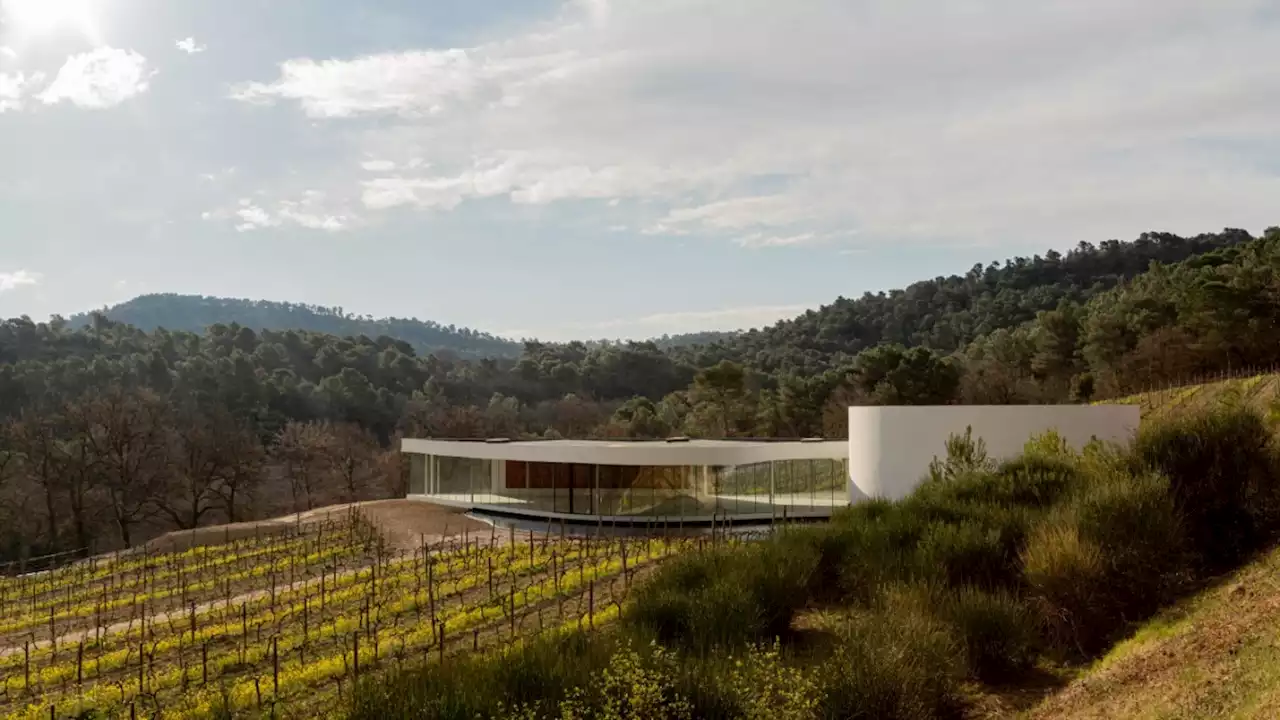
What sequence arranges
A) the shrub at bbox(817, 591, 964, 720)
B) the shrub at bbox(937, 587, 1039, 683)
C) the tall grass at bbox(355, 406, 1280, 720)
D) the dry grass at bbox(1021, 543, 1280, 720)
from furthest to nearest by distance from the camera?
the shrub at bbox(937, 587, 1039, 683), the shrub at bbox(817, 591, 964, 720), the tall grass at bbox(355, 406, 1280, 720), the dry grass at bbox(1021, 543, 1280, 720)

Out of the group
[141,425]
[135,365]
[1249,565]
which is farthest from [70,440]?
[1249,565]

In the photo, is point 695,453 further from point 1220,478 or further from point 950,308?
point 950,308

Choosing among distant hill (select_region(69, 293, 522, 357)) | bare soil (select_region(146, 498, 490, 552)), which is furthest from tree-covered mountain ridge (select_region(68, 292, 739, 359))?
bare soil (select_region(146, 498, 490, 552))

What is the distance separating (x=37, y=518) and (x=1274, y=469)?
114 feet

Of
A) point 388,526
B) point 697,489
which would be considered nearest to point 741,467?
point 697,489

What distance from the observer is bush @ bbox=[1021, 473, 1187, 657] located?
7.99 meters

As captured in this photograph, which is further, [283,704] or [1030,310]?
[1030,310]

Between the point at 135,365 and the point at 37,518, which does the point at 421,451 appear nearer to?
the point at 37,518

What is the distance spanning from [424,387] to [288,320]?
269 ft

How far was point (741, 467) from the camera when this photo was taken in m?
19.4

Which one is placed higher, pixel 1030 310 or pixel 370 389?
pixel 1030 310

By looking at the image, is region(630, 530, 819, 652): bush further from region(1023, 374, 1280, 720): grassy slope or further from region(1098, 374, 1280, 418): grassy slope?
region(1098, 374, 1280, 418): grassy slope

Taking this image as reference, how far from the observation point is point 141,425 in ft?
105

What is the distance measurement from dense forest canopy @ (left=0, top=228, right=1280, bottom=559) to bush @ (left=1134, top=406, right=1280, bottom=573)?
2069cm
